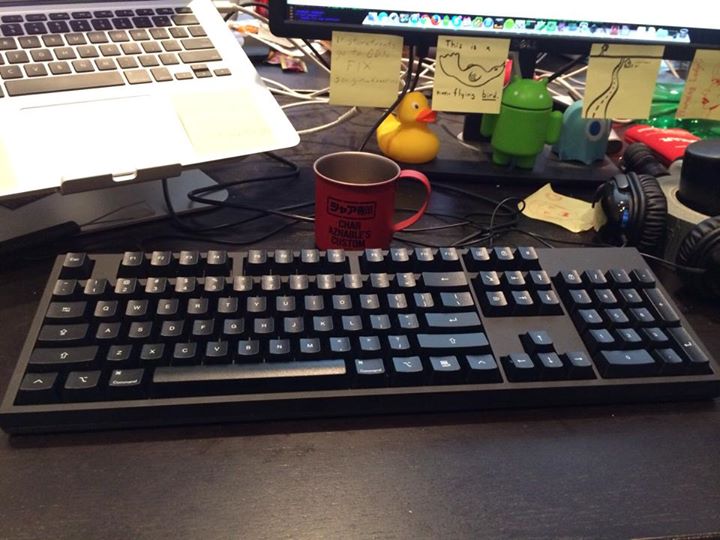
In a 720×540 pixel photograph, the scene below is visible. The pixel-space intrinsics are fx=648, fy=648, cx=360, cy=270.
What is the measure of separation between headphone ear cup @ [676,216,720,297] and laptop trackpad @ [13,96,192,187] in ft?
1.53

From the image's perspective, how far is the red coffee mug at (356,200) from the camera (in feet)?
1.90

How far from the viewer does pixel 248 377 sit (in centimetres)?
43

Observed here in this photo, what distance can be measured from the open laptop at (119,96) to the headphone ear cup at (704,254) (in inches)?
15.0

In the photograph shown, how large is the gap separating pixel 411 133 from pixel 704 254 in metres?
0.34

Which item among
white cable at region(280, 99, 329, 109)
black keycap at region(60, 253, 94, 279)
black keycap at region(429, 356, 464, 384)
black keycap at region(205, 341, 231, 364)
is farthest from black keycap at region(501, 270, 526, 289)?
white cable at region(280, 99, 329, 109)

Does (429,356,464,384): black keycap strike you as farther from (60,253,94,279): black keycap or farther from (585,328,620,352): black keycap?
(60,253,94,279): black keycap

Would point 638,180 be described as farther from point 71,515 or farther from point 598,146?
point 71,515

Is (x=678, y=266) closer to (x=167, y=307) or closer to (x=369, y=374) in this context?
(x=369, y=374)

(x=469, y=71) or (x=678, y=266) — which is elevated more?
(x=469, y=71)

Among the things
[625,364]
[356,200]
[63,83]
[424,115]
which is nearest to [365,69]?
[424,115]

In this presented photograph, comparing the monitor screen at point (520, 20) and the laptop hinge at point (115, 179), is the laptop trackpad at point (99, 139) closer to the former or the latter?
the laptop hinge at point (115, 179)

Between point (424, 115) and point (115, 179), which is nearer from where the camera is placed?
point (115, 179)

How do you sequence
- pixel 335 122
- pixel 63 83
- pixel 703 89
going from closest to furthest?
1. pixel 63 83
2. pixel 703 89
3. pixel 335 122

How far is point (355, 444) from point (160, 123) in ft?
1.20
